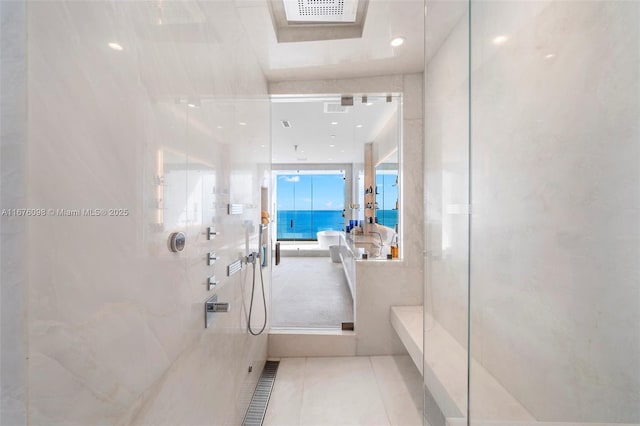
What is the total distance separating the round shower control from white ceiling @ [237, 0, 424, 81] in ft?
4.56

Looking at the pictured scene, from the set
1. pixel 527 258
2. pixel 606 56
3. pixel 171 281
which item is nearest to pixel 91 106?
pixel 171 281

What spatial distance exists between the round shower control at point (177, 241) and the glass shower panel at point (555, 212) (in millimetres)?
1275

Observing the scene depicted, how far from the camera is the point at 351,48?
1.99 meters

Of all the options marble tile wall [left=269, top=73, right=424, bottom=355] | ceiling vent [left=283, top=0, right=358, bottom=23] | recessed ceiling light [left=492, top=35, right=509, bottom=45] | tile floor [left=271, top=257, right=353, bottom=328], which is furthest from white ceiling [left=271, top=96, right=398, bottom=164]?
tile floor [left=271, top=257, right=353, bottom=328]

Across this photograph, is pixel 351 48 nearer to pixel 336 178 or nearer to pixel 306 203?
pixel 336 178

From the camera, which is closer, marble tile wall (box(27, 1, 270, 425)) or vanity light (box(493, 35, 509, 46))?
marble tile wall (box(27, 1, 270, 425))

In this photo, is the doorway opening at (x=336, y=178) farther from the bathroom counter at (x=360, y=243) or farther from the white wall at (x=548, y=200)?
the white wall at (x=548, y=200)

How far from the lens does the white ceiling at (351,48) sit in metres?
1.62

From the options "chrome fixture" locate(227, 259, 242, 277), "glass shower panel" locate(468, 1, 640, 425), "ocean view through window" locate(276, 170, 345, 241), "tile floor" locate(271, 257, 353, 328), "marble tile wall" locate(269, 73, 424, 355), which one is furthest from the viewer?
"ocean view through window" locate(276, 170, 345, 241)

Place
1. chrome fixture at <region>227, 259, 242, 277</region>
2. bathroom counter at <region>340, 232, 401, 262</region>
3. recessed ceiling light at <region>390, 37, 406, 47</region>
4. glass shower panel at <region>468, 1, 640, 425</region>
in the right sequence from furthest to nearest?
1. bathroom counter at <region>340, 232, 401, 262</region>
2. recessed ceiling light at <region>390, 37, 406, 47</region>
3. chrome fixture at <region>227, 259, 242, 277</region>
4. glass shower panel at <region>468, 1, 640, 425</region>

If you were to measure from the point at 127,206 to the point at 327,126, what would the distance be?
9.36 ft

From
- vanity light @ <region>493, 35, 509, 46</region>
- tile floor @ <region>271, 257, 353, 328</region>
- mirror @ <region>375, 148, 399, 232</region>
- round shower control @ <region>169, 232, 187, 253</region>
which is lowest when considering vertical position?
tile floor @ <region>271, 257, 353, 328</region>

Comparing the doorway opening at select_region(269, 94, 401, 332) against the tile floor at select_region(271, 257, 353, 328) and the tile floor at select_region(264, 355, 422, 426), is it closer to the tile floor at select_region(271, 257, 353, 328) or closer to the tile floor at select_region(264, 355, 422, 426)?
the tile floor at select_region(271, 257, 353, 328)

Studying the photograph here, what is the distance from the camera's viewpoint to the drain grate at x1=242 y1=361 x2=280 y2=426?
1748 mm
